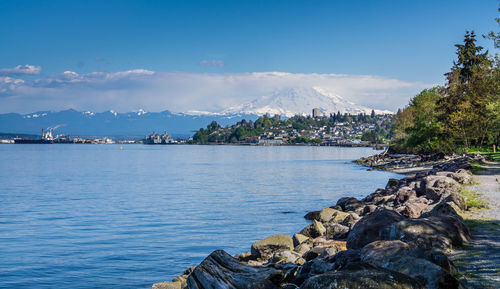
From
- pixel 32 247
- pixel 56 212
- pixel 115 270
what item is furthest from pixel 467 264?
pixel 56 212

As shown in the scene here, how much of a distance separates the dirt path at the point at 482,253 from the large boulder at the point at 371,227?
1.82 m

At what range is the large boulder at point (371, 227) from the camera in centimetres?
1188

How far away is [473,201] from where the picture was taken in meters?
18.7

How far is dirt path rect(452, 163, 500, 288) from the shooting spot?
28.2ft

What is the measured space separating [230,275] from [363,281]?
3451mm

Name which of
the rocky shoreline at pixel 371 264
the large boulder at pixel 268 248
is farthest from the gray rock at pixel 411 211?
the large boulder at pixel 268 248

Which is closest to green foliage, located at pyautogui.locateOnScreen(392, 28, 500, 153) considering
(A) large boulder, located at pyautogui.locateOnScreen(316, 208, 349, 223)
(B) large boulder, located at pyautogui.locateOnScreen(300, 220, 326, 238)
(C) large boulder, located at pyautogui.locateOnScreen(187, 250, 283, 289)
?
(A) large boulder, located at pyautogui.locateOnScreen(316, 208, 349, 223)

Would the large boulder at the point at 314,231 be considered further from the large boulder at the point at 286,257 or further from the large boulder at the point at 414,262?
the large boulder at the point at 414,262

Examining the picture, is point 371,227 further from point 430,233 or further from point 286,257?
point 286,257

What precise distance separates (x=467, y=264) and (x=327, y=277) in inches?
167

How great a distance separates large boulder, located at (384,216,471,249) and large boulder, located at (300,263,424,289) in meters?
3.53

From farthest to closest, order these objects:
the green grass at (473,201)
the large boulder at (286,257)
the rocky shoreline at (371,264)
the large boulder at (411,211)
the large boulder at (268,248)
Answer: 1. the green grass at (473,201)
2. the large boulder at (268,248)
3. the large boulder at (411,211)
4. the large boulder at (286,257)
5. the rocky shoreline at (371,264)

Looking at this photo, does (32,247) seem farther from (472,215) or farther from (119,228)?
(472,215)

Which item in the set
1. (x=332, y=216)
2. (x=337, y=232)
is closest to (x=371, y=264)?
(x=337, y=232)
